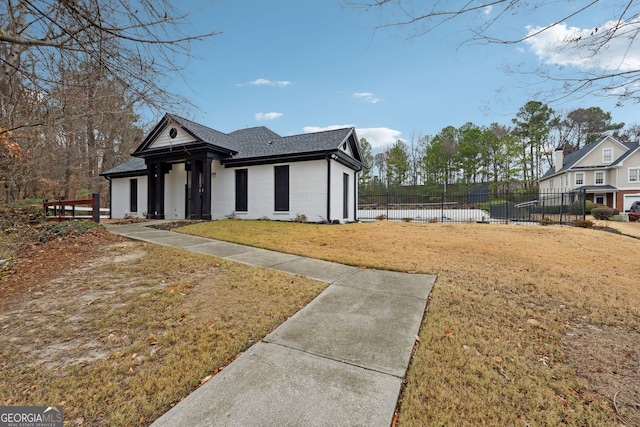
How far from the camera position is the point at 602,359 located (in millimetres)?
2525

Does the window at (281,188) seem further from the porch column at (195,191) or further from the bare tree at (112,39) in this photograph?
the bare tree at (112,39)

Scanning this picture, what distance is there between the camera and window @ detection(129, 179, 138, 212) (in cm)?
1619

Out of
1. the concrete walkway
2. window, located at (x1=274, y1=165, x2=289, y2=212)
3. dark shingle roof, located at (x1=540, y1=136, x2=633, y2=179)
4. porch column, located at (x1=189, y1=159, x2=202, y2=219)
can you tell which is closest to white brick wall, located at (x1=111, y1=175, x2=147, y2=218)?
porch column, located at (x1=189, y1=159, x2=202, y2=219)

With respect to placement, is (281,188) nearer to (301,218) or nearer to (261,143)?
(301,218)

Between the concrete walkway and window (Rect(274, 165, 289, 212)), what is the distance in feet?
28.8

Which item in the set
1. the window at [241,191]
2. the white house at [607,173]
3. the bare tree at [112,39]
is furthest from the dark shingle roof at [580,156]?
the bare tree at [112,39]

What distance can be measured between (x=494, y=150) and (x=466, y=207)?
50.8ft

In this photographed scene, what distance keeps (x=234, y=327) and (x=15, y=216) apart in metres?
11.4

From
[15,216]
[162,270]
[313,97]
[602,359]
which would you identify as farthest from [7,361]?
[313,97]

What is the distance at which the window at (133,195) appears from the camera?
53.1ft

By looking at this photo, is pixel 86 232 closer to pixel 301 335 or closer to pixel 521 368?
pixel 301 335

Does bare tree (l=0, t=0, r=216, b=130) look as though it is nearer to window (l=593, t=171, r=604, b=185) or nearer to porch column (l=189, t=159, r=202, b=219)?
porch column (l=189, t=159, r=202, b=219)

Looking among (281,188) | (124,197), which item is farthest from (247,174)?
(124,197)

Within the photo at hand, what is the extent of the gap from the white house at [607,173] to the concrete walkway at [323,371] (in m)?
32.9
